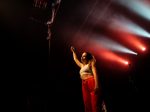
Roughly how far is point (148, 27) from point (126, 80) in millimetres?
1878

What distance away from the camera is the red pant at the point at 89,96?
16.4 feet

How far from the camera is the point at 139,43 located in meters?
7.24

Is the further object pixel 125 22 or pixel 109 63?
pixel 109 63

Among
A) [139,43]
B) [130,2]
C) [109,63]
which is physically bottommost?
[109,63]

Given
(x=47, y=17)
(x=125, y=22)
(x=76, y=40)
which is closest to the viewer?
(x=47, y=17)

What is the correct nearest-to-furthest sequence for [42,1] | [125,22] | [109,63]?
[42,1] < [125,22] < [109,63]

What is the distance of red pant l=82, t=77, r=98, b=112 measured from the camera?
500 centimetres

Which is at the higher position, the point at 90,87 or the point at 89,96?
the point at 90,87

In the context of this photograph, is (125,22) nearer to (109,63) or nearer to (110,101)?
(109,63)

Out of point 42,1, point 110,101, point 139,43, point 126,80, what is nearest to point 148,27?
point 139,43

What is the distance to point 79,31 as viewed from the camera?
29.0 ft

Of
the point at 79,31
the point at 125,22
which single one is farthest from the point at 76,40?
the point at 125,22

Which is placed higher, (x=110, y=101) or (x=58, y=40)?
(x=58, y=40)

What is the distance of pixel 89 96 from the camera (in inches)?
204
